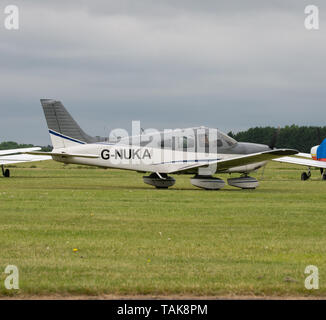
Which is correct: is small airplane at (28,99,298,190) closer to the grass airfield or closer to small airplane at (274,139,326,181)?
the grass airfield

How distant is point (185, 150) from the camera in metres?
21.1

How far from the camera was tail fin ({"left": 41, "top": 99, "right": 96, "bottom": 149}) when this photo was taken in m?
21.0

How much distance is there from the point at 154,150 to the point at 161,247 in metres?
12.5

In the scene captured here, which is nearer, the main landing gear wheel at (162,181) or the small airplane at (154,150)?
the small airplane at (154,150)

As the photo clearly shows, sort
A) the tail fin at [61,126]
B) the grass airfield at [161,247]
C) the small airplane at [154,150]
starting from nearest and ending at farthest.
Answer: the grass airfield at [161,247]
the small airplane at [154,150]
the tail fin at [61,126]

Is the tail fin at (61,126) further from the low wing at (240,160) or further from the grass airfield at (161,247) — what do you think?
the grass airfield at (161,247)

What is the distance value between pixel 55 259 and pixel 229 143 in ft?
46.9

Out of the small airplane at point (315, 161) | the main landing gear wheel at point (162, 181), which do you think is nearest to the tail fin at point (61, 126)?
the main landing gear wheel at point (162, 181)

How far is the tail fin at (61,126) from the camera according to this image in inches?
829

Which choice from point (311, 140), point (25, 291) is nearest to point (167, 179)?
point (25, 291)

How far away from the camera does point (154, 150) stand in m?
21.0

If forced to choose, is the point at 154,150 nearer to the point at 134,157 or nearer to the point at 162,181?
the point at 134,157

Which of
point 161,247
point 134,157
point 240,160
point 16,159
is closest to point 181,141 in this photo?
point 134,157

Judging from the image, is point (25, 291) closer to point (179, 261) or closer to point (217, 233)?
point (179, 261)
